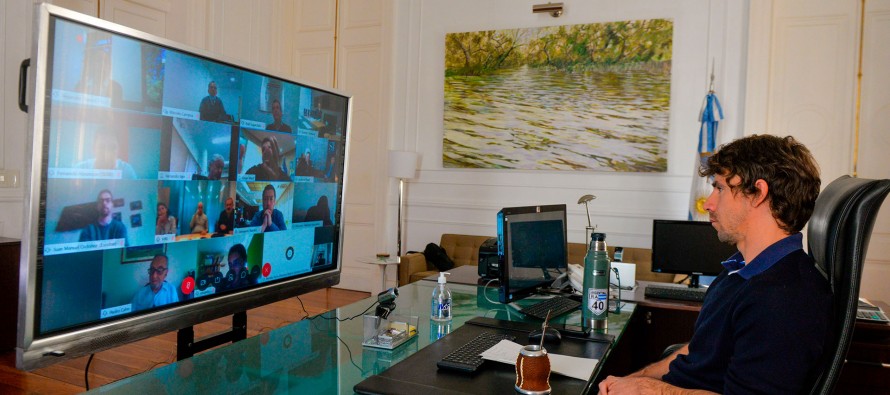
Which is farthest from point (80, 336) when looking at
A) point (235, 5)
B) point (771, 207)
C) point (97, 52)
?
point (235, 5)

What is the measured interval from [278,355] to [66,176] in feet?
2.33

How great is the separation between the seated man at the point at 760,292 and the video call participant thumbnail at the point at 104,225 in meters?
1.30

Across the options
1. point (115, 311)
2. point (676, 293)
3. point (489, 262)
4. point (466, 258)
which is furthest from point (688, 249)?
point (115, 311)

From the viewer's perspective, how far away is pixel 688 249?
11.4 ft

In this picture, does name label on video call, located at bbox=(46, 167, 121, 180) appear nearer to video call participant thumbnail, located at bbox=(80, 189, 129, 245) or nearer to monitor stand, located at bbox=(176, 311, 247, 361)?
video call participant thumbnail, located at bbox=(80, 189, 129, 245)

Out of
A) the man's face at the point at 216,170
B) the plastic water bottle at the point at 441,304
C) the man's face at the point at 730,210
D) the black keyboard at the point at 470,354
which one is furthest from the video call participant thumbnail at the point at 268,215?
the man's face at the point at 730,210

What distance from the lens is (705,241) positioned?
11.3 ft

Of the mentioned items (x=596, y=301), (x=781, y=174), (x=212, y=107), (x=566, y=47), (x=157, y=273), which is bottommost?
(x=596, y=301)

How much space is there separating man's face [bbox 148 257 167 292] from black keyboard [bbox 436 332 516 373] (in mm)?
765

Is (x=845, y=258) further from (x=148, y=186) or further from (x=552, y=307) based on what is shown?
(x=148, y=186)

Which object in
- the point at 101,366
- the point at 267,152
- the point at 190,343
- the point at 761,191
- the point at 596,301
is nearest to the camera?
the point at 761,191

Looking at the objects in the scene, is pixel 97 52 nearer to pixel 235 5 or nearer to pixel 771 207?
pixel 771 207

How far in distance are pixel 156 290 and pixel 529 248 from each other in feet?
4.90

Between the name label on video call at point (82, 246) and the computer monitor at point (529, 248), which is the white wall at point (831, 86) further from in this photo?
the name label on video call at point (82, 246)
